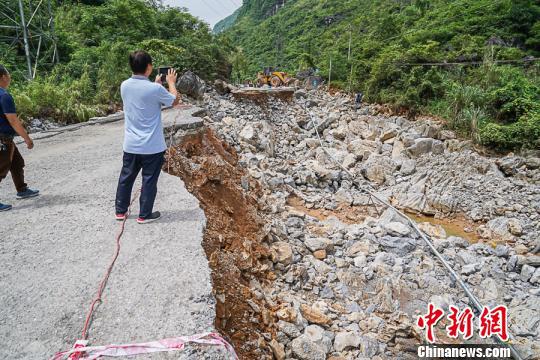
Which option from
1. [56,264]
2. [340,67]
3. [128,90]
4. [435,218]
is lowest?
[435,218]

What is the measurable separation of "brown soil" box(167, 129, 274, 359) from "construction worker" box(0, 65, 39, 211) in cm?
196

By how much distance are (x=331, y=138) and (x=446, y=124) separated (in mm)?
4108

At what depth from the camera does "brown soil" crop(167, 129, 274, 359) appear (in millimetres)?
2859

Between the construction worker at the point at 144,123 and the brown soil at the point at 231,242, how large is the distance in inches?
32.8

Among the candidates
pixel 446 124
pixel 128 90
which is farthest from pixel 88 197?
pixel 446 124

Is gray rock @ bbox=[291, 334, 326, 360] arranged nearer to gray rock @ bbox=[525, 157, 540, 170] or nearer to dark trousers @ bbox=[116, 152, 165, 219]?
dark trousers @ bbox=[116, 152, 165, 219]

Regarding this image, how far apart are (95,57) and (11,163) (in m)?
9.85

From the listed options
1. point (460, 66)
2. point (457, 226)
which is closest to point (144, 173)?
point (457, 226)

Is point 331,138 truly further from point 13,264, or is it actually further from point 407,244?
point 13,264

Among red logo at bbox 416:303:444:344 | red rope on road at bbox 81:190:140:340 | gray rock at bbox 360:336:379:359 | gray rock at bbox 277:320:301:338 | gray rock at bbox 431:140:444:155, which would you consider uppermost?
red rope on road at bbox 81:190:140:340

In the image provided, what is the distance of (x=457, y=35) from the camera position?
21078 mm

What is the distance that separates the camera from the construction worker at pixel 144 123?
3168 mm

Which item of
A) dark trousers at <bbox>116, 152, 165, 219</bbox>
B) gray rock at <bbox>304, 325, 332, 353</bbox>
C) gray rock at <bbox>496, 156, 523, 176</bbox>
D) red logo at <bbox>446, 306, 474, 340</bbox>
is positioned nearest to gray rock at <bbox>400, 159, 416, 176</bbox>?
gray rock at <bbox>496, 156, 523, 176</bbox>

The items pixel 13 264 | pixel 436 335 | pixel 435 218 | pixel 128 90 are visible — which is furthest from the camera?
pixel 435 218
